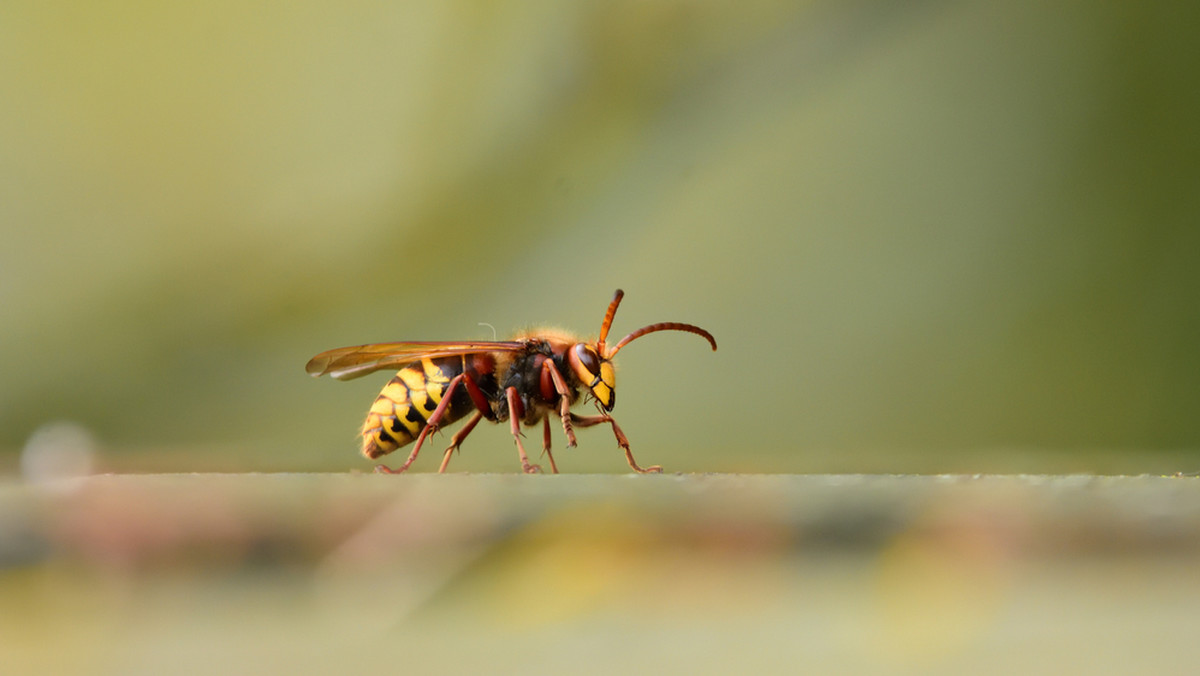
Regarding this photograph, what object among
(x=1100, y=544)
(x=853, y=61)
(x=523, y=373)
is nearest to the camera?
(x=1100, y=544)

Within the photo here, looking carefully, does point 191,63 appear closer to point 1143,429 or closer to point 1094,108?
point 1094,108

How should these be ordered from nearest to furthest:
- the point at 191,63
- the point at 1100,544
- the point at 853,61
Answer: the point at 1100,544
the point at 191,63
the point at 853,61

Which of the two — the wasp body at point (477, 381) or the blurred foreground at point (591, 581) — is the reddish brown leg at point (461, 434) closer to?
the wasp body at point (477, 381)

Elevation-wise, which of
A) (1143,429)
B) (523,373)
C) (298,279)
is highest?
(298,279)

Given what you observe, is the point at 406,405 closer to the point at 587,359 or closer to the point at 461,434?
the point at 461,434

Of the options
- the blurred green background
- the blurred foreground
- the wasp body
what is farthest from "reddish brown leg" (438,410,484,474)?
the blurred foreground

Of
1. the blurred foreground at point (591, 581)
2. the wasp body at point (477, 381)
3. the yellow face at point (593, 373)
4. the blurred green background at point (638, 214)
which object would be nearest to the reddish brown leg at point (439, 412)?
the wasp body at point (477, 381)

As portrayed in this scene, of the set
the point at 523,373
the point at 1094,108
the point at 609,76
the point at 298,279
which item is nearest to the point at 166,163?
the point at 298,279

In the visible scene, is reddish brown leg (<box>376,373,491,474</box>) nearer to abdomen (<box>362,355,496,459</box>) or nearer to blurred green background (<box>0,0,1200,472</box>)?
abdomen (<box>362,355,496,459</box>)
